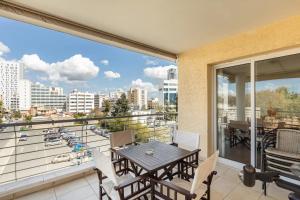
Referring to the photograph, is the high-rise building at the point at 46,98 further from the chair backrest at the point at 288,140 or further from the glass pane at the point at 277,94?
the chair backrest at the point at 288,140

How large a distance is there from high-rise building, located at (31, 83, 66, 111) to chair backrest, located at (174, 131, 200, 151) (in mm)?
5494

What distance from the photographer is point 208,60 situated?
3473 mm

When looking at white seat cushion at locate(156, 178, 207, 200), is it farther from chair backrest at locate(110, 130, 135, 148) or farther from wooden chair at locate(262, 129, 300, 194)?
wooden chair at locate(262, 129, 300, 194)

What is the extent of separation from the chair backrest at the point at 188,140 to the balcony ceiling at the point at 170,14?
1764 mm

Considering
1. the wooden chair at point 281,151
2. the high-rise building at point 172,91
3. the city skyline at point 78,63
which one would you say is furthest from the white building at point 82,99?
the wooden chair at point 281,151

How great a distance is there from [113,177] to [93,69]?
22.5 m

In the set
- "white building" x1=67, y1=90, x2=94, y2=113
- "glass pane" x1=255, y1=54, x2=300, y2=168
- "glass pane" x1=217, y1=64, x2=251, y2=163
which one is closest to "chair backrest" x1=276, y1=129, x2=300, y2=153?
"glass pane" x1=255, y1=54, x2=300, y2=168

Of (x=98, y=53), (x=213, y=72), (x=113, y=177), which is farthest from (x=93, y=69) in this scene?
(x=113, y=177)

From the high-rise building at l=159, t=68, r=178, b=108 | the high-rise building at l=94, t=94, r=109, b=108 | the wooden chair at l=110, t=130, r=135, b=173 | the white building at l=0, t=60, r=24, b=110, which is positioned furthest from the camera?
the high-rise building at l=94, t=94, r=109, b=108

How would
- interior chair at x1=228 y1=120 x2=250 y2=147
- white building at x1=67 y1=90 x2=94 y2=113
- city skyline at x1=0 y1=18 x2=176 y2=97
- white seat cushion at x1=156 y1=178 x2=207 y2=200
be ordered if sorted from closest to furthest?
white seat cushion at x1=156 y1=178 x2=207 y2=200 < interior chair at x1=228 y1=120 x2=250 y2=147 < white building at x1=67 y1=90 x2=94 y2=113 < city skyline at x1=0 y1=18 x2=176 y2=97

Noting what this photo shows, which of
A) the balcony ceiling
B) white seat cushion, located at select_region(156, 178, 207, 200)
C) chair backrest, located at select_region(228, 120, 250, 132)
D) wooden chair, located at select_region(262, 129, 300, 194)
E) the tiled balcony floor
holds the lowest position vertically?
the tiled balcony floor

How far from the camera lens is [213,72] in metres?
3.66

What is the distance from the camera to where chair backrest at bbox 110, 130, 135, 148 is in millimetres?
2582

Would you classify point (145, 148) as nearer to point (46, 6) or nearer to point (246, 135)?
point (246, 135)
